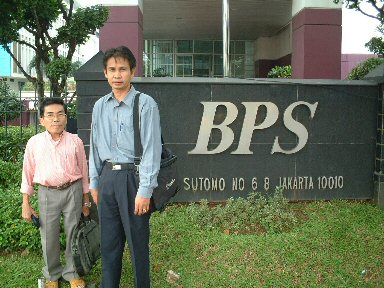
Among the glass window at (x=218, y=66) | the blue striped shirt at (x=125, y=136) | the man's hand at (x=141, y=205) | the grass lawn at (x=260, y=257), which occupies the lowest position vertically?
the grass lawn at (x=260, y=257)

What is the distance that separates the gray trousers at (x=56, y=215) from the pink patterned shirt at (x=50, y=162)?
9cm

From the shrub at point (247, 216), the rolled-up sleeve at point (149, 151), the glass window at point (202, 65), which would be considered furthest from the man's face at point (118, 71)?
the glass window at point (202, 65)

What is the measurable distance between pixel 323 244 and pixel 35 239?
9.45 feet

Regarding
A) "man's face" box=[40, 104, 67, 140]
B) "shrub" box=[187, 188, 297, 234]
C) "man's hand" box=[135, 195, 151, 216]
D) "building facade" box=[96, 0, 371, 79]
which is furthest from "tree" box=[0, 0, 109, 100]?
"man's hand" box=[135, 195, 151, 216]

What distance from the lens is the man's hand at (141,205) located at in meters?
3.17

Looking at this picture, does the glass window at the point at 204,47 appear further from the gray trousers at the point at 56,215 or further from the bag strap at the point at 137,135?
the bag strap at the point at 137,135

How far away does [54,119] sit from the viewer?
3.80 m

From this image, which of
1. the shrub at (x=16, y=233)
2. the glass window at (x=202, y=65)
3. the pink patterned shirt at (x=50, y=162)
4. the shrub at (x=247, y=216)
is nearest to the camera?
the pink patterned shirt at (x=50, y=162)

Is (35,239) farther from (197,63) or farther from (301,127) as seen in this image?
(197,63)

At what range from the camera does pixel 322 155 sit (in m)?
6.25

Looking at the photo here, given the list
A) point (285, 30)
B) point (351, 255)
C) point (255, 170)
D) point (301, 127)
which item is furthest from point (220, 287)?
point (285, 30)

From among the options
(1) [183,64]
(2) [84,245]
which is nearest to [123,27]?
(2) [84,245]

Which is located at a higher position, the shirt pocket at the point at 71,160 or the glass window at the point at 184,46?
the glass window at the point at 184,46

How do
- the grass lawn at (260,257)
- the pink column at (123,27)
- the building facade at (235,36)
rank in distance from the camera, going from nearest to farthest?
the grass lawn at (260,257), the pink column at (123,27), the building facade at (235,36)
